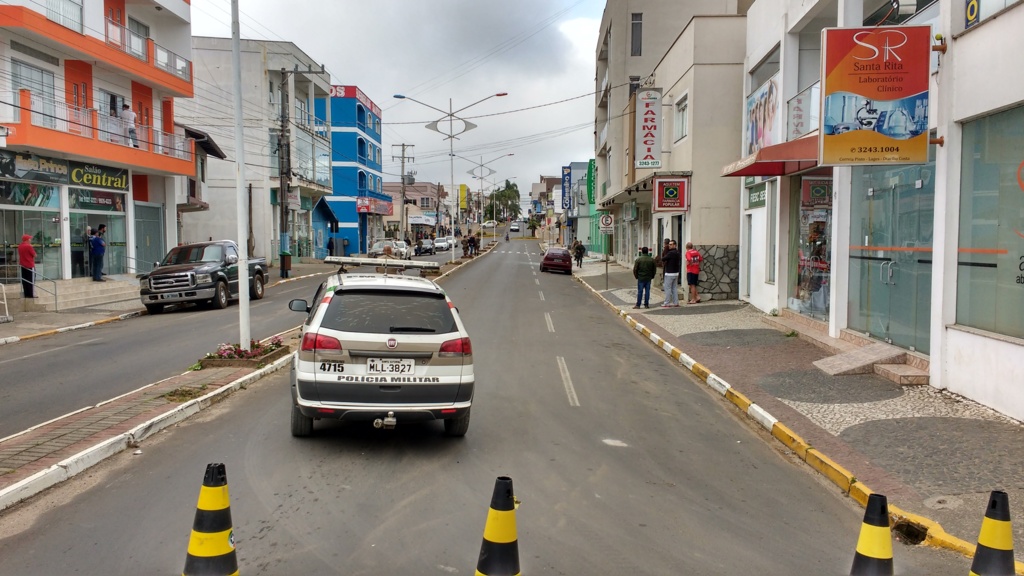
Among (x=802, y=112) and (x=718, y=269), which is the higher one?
(x=802, y=112)

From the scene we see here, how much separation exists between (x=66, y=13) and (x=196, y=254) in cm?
897

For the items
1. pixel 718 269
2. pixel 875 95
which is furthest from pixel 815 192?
pixel 718 269

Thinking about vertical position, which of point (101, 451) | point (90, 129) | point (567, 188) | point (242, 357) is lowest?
point (101, 451)

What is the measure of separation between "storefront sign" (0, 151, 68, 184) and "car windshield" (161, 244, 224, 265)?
5176mm

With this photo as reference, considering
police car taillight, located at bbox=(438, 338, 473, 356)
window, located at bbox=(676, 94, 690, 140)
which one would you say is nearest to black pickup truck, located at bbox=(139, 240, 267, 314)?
window, located at bbox=(676, 94, 690, 140)

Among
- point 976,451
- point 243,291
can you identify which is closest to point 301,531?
point 976,451

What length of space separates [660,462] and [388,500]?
2.79 m

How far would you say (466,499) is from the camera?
574cm

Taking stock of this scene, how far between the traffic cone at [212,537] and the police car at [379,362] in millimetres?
2758

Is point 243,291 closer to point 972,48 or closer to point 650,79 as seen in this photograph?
point 972,48

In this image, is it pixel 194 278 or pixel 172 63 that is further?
pixel 172 63

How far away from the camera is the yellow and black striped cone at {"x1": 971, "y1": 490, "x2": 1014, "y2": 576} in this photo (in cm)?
393

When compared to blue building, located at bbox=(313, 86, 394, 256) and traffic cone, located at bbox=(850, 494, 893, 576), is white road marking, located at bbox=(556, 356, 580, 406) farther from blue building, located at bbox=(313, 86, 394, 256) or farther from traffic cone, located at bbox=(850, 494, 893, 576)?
blue building, located at bbox=(313, 86, 394, 256)

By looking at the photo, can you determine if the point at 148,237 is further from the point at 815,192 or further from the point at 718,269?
the point at 815,192
